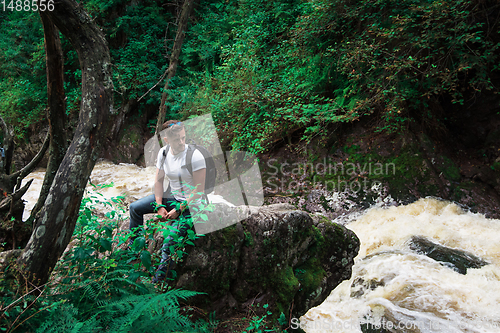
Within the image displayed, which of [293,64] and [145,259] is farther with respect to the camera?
[293,64]

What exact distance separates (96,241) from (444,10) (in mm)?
7014

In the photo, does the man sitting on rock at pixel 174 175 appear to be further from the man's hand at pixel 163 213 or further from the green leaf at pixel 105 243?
the green leaf at pixel 105 243

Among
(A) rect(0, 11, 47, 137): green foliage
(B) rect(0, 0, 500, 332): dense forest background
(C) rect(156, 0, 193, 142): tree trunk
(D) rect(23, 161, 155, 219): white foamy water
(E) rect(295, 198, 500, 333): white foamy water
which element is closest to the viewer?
(E) rect(295, 198, 500, 333): white foamy water

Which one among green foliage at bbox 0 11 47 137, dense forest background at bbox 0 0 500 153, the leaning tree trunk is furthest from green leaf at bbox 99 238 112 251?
green foliage at bbox 0 11 47 137

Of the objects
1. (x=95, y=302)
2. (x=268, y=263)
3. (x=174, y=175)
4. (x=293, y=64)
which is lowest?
(x=268, y=263)

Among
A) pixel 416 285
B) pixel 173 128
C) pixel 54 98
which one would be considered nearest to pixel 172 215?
pixel 173 128

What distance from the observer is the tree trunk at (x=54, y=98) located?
2.29 meters

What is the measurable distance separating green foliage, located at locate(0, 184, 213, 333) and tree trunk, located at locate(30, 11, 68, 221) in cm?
70

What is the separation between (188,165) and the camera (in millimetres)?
2770

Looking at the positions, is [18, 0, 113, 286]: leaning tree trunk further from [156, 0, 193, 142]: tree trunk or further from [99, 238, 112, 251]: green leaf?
[156, 0, 193, 142]: tree trunk

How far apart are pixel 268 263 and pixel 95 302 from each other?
5.52ft

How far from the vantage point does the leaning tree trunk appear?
2008 millimetres

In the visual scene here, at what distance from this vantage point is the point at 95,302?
188 cm

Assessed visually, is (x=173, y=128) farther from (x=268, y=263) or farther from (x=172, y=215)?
(x=268, y=263)
